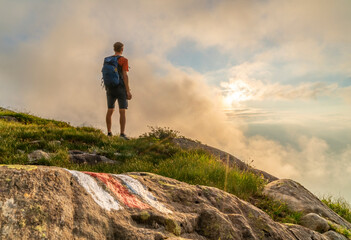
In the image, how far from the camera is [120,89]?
1198cm

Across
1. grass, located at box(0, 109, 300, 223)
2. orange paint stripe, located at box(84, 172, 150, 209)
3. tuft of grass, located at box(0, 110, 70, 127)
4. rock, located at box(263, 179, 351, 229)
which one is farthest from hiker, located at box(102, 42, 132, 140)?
orange paint stripe, located at box(84, 172, 150, 209)

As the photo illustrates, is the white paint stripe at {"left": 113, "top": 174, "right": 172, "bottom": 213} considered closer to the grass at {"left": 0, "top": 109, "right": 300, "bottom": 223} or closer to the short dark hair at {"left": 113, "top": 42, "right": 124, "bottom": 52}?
the grass at {"left": 0, "top": 109, "right": 300, "bottom": 223}

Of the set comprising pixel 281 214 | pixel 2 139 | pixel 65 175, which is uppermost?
pixel 2 139

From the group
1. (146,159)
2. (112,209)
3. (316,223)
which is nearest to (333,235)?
(316,223)

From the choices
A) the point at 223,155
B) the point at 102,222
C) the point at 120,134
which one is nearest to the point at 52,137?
the point at 120,134

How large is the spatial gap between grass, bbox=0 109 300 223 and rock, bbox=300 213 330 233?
24 cm

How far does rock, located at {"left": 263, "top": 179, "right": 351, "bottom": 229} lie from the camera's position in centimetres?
635

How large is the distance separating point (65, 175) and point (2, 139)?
8211 mm

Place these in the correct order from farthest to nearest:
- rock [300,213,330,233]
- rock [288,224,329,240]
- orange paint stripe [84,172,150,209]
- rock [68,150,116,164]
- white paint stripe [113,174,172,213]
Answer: rock [68,150,116,164] < rock [300,213,330,233] < rock [288,224,329,240] < white paint stripe [113,174,172,213] < orange paint stripe [84,172,150,209]

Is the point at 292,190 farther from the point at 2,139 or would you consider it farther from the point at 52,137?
the point at 2,139

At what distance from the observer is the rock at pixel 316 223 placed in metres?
5.26

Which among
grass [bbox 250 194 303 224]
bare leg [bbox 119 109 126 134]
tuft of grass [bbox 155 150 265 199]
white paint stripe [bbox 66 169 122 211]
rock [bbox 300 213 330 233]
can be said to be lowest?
rock [bbox 300 213 330 233]

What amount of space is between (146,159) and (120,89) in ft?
13.7

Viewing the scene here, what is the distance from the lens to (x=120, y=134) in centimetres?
1254
